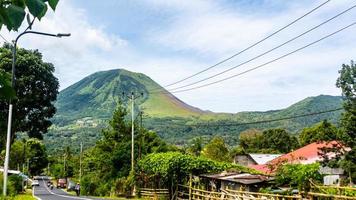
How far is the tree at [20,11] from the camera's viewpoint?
1.54 meters

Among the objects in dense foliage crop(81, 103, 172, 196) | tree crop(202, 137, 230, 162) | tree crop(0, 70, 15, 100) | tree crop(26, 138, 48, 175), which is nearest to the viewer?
tree crop(0, 70, 15, 100)

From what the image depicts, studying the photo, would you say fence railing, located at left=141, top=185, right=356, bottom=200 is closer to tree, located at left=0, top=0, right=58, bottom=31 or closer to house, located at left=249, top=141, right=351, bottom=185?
house, located at left=249, top=141, right=351, bottom=185

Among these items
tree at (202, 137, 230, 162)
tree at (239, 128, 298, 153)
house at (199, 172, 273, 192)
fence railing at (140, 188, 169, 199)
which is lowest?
fence railing at (140, 188, 169, 199)

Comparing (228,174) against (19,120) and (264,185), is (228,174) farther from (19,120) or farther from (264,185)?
(19,120)

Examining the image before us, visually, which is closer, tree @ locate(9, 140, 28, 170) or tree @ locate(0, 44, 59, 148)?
tree @ locate(0, 44, 59, 148)

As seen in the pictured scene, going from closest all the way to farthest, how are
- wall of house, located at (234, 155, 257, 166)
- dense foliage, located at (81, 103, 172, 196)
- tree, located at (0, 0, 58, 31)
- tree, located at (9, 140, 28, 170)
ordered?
tree, located at (0, 0, 58, 31) < dense foliage, located at (81, 103, 172, 196) < wall of house, located at (234, 155, 257, 166) < tree, located at (9, 140, 28, 170)

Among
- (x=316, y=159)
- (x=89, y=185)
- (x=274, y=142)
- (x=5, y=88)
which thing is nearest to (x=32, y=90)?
(x=89, y=185)

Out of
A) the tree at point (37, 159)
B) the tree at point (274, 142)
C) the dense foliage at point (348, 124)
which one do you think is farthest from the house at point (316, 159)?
the tree at point (37, 159)

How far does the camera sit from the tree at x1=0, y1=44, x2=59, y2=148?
118ft

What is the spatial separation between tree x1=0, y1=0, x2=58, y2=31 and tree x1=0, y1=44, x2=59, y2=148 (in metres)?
35.0

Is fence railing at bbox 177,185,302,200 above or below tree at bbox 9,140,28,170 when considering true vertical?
below

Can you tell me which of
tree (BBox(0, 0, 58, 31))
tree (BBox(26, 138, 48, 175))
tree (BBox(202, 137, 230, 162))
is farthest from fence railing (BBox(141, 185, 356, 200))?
tree (BBox(26, 138, 48, 175))

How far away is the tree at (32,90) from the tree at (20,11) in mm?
35020

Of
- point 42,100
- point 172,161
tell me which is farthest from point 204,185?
point 42,100
